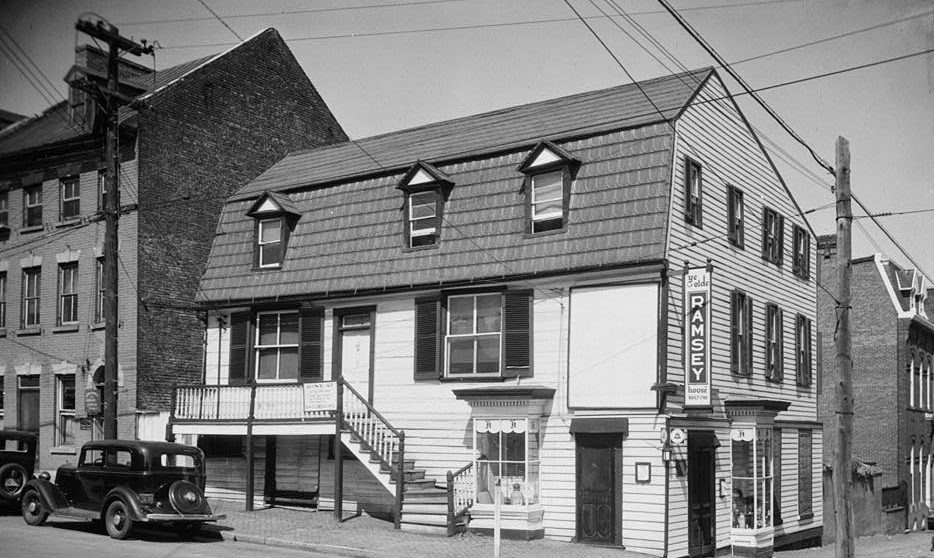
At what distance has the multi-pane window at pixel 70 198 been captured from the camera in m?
29.2

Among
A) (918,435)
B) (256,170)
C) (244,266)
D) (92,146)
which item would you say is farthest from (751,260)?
(918,435)

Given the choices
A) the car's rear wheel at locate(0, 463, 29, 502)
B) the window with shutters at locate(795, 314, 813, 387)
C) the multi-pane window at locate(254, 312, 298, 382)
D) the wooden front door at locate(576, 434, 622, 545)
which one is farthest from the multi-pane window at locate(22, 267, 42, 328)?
the window with shutters at locate(795, 314, 813, 387)

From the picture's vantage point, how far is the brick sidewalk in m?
18.6

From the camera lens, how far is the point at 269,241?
1058 inches

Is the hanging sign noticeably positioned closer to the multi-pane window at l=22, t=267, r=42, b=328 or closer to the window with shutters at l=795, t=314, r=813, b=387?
the window with shutters at l=795, t=314, r=813, b=387

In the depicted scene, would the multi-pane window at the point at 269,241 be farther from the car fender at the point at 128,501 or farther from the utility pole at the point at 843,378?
the utility pole at the point at 843,378

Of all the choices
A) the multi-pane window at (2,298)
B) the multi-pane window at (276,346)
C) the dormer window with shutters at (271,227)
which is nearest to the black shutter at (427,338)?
the multi-pane window at (276,346)

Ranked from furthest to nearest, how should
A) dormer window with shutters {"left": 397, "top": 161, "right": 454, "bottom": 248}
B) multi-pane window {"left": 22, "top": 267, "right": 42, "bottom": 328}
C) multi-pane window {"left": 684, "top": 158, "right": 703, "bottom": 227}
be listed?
multi-pane window {"left": 22, "top": 267, "right": 42, "bottom": 328} < dormer window with shutters {"left": 397, "top": 161, "right": 454, "bottom": 248} < multi-pane window {"left": 684, "top": 158, "right": 703, "bottom": 227}

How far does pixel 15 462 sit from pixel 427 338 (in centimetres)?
993

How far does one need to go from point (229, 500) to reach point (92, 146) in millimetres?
11088

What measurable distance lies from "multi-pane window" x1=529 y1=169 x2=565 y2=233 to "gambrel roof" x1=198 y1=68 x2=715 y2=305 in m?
0.30

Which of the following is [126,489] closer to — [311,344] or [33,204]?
[311,344]

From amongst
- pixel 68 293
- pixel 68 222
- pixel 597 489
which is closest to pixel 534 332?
pixel 597 489

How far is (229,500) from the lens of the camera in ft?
85.7
